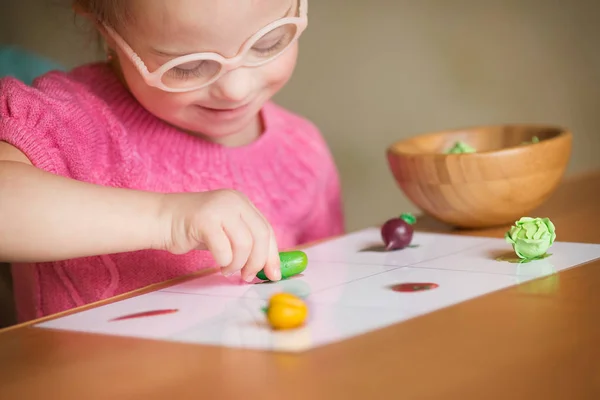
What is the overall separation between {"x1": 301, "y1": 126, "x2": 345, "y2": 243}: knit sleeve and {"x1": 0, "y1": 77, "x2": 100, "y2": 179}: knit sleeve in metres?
0.38

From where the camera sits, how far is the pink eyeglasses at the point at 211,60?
0.88 m

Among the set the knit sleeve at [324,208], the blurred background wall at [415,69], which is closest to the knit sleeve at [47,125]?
the knit sleeve at [324,208]

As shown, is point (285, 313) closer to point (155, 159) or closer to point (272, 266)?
point (272, 266)

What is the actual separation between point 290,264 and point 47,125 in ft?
1.20

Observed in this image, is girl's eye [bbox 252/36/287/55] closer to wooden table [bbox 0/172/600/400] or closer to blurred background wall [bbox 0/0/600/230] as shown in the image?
wooden table [bbox 0/172/600/400]

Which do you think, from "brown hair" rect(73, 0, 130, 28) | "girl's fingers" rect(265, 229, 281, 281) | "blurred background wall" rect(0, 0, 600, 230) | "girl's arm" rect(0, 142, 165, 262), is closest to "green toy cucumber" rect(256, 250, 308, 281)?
"girl's fingers" rect(265, 229, 281, 281)

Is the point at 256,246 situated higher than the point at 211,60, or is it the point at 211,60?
the point at 211,60

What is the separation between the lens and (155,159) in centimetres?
107

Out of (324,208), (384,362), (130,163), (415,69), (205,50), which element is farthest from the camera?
(415,69)

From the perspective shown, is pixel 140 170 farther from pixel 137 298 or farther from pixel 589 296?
pixel 589 296

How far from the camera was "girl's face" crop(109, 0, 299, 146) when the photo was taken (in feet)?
2.84

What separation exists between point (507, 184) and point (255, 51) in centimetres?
34

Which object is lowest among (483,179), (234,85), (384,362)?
(384,362)

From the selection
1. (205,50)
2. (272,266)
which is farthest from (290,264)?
(205,50)
